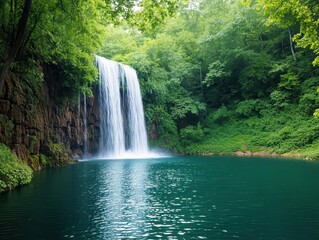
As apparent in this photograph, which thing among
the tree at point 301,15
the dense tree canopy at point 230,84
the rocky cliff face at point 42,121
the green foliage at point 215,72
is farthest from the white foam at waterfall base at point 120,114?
the tree at point 301,15

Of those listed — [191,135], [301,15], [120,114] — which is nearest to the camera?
[301,15]

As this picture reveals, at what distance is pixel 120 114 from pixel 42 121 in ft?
36.9

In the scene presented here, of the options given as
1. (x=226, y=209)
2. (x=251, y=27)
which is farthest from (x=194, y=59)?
(x=226, y=209)

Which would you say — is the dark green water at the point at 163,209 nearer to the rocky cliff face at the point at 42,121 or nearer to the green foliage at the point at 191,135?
the rocky cliff face at the point at 42,121

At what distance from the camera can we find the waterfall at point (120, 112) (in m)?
28.1

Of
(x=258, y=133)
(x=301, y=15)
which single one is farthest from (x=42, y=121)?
(x=258, y=133)

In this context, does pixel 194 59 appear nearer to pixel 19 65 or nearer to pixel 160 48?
pixel 160 48

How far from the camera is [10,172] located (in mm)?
11734

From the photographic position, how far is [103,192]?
11.0 m

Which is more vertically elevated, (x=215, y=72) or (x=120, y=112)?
(x=215, y=72)

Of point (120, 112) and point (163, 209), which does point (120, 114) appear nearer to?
point (120, 112)

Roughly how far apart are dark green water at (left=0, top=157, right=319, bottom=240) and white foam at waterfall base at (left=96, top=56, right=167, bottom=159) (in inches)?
570

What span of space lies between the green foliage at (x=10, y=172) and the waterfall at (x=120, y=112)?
15000 millimetres

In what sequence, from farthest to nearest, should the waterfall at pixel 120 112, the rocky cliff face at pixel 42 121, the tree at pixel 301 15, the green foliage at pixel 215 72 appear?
the green foliage at pixel 215 72 < the waterfall at pixel 120 112 < the rocky cliff face at pixel 42 121 < the tree at pixel 301 15
